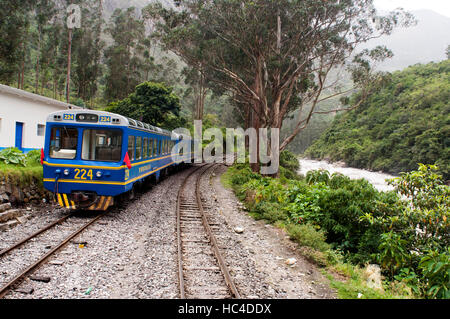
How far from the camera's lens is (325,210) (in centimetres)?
884

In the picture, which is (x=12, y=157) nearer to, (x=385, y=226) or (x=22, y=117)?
(x=22, y=117)

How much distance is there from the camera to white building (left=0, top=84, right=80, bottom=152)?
45.2ft

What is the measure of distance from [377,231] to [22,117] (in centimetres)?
1547

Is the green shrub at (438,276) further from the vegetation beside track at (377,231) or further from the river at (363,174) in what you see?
the river at (363,174)

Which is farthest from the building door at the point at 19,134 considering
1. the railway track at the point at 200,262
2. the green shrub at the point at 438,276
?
the green shrub at the point at 438,276

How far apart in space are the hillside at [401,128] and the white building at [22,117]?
1342 inches

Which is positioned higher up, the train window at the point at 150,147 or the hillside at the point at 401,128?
the hillside at the point at 401,128

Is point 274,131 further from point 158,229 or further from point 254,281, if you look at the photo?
point 254,281

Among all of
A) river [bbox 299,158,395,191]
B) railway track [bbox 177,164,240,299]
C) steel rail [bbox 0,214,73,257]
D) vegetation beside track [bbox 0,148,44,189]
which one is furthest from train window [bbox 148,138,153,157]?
river [bbox 299,158,395,191]

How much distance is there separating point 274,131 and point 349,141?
132ft

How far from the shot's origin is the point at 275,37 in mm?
18656

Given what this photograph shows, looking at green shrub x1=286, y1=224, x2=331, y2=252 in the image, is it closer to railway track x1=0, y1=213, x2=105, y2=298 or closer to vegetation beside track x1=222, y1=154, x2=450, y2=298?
vegetation beside track x1=222, y1=154, x2=450, y2=298

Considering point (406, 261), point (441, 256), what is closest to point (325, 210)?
point (406, 261)

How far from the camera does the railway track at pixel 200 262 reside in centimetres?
464
